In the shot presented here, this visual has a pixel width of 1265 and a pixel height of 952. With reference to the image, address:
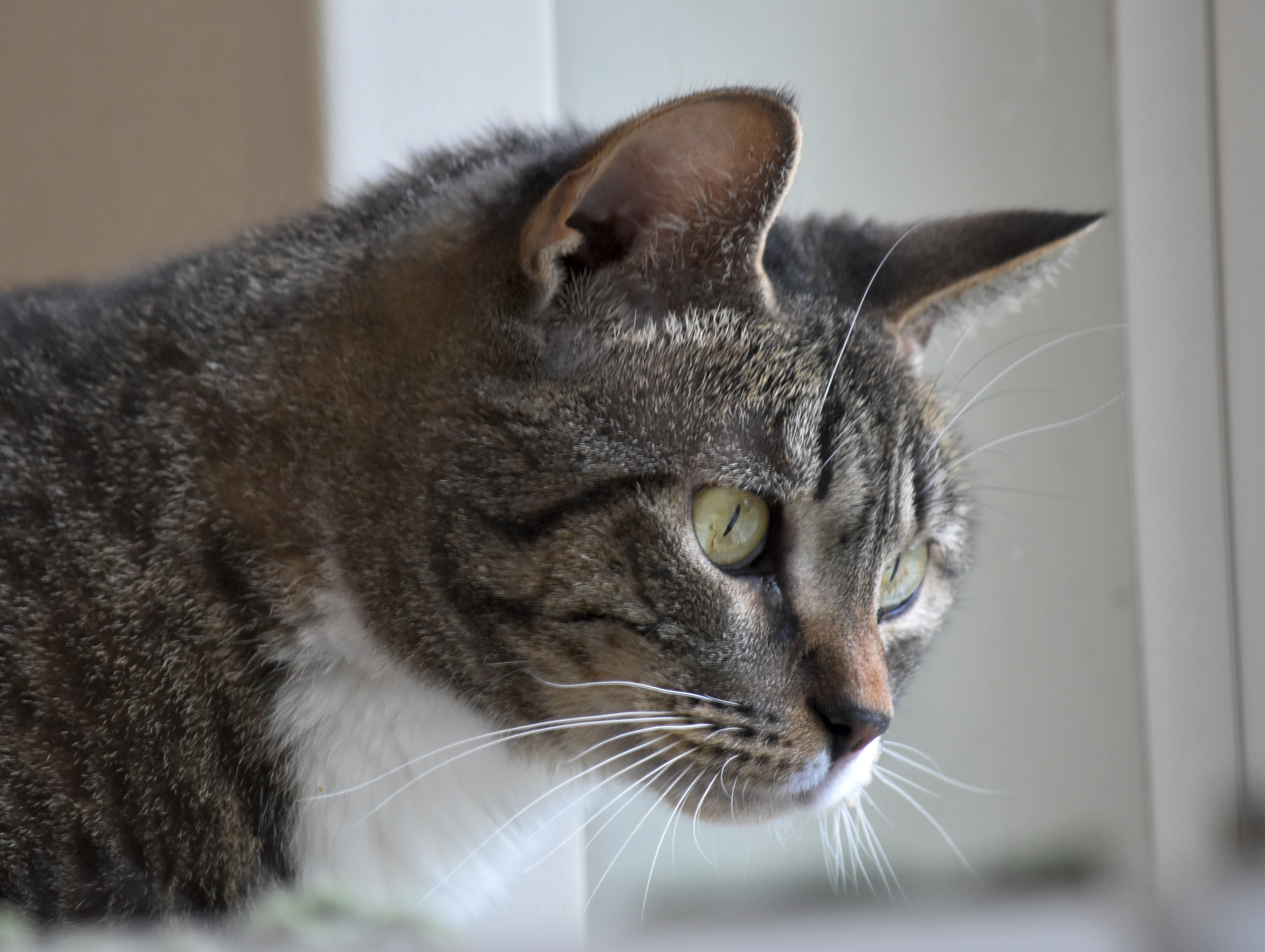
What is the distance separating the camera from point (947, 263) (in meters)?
1.30

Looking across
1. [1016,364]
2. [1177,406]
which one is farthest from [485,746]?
[1177,406]

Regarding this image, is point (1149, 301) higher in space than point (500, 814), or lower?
higher

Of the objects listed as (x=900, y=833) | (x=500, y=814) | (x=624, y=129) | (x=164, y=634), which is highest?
(x=624, y=129)

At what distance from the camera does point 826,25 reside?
65.3 inches

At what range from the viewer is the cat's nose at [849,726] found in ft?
3.33

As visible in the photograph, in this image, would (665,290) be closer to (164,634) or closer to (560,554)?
(560,554)

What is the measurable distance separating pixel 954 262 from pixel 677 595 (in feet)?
1.88

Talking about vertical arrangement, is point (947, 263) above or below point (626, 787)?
above

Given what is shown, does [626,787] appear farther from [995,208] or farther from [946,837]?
[995,208]

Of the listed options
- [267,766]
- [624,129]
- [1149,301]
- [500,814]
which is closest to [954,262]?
[1149,301]

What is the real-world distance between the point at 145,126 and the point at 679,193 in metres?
1.30

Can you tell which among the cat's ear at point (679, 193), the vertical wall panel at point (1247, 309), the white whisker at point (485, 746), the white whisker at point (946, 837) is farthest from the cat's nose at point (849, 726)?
the vertical wall panel at point (1247, 309)

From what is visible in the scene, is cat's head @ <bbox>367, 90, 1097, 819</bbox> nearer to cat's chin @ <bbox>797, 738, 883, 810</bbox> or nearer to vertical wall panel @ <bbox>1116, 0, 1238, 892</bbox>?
cat's chin @ <bbox>797, 738, 883, 810</bbox>

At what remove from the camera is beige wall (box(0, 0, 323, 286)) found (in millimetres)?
1668
